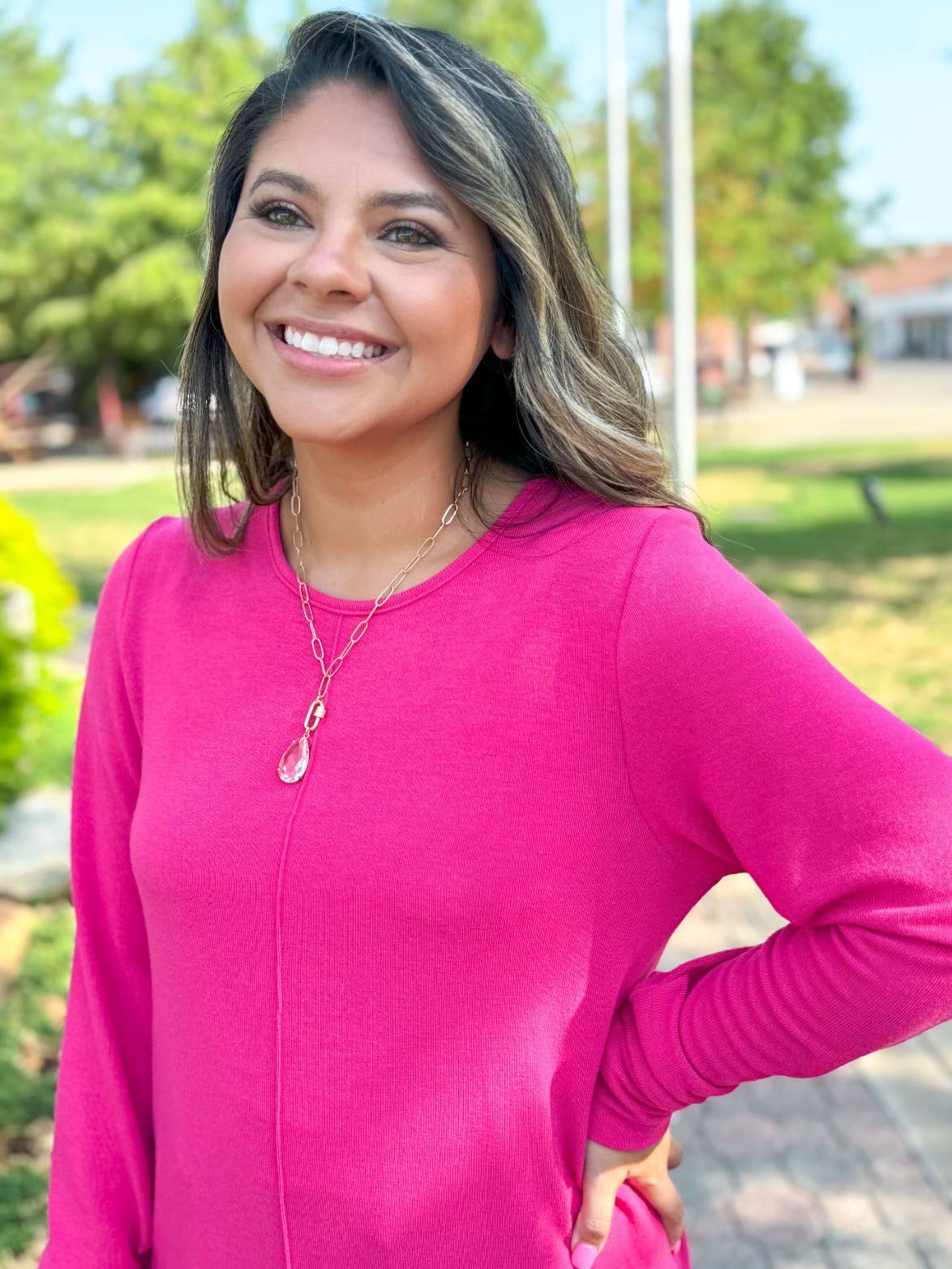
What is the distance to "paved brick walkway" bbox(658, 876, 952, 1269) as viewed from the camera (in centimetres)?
344

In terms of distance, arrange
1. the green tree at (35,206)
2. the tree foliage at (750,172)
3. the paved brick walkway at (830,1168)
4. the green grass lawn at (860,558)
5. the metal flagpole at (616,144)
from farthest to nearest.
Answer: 1. the green tree at (35,206)
2. the tree foliage at (750,172)
3. the metal flagpole at (616,144)
4. the green grass lawn at (860,558)
5. the paved brick walkway at (830,1168)

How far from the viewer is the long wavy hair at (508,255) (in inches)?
65.3

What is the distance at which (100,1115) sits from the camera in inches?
73.0

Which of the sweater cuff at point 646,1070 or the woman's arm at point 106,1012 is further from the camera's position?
the woman's arm at point 106,1012

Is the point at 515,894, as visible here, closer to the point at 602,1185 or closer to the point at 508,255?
the point at 602,1185

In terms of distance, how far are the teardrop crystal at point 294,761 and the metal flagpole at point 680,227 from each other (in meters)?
7.10

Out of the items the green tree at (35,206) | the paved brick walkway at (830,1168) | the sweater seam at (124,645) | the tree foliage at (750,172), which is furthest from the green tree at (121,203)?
the sweater seam at (124,645)

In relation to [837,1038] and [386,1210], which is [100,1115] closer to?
[386,1210]

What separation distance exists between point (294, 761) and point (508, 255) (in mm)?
637

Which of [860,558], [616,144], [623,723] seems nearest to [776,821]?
[623,723]

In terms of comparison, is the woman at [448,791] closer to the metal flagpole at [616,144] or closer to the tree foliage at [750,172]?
the metal flagpole at [616,144]

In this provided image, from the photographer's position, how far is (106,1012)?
188 centimetres

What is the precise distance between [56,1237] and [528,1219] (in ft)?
2.00

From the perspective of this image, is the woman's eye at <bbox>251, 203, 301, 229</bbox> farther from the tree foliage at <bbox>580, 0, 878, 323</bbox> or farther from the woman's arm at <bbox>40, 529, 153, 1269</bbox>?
the tree foliage at <bbox>580, 0, 878, 323</bbox>
